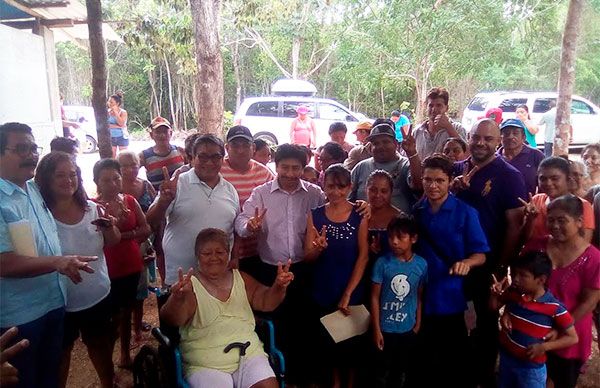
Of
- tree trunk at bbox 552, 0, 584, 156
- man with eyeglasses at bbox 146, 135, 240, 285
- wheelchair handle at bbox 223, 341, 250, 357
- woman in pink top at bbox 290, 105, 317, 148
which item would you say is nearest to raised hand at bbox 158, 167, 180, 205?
man with eyeglasses at bbox 146, 135, 240, 285

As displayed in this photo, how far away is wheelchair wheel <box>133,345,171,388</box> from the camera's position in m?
2.40

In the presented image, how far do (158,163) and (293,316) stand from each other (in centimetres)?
215

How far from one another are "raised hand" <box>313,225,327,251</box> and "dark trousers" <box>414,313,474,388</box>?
0.76 m

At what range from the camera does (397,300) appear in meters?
2.71

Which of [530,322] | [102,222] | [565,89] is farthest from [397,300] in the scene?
[565,89]

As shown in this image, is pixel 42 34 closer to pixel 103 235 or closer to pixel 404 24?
pixel 103 235

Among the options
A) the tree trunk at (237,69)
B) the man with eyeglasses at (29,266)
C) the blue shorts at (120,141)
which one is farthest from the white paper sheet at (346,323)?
the tree trunk at (237,69)

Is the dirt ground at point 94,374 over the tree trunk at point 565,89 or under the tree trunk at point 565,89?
under

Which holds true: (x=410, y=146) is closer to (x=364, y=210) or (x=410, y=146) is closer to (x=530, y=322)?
(x=364, y=210)

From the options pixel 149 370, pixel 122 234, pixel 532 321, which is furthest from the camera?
pixel 122 234

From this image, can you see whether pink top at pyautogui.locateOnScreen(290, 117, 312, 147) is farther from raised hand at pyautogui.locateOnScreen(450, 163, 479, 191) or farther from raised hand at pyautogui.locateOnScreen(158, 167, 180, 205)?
raised hand at pyautogui.locateOnScreen(158, 167, 180, 205)

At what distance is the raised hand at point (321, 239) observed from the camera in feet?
8.80

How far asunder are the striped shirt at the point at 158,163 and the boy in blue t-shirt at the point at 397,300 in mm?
2454

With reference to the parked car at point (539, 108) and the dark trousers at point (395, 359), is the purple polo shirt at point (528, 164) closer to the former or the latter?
the dark trousers at point (395, 359)
